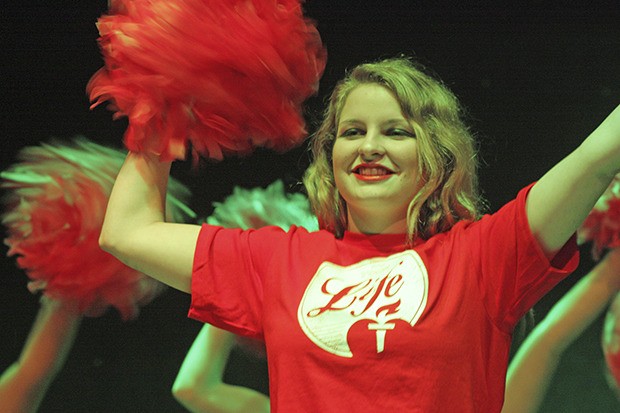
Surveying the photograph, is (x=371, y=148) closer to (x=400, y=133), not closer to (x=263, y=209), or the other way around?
(x=400, y=133)

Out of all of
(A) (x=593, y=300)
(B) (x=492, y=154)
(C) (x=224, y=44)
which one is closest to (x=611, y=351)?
(A) (x=593, y=300)

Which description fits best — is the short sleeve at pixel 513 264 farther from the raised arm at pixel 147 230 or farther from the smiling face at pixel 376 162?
the raised arm at pixel 147 230

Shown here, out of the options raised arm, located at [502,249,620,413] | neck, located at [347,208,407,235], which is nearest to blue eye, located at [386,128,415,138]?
neck, located at [347,208,407,235]

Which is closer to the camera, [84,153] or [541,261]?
[541,261]

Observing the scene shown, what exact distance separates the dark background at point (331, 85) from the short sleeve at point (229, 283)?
0.71m

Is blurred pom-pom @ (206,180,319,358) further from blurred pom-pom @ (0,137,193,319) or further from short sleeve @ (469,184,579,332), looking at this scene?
short sleeve @ (469,184,579,332)

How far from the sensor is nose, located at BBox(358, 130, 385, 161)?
46.1 inches

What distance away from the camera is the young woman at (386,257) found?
1.04m

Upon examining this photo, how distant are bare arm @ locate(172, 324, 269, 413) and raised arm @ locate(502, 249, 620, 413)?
55cm

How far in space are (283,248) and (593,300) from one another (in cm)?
84

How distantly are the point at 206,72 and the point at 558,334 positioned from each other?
1.01 m

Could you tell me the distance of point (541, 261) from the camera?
103 centimetres

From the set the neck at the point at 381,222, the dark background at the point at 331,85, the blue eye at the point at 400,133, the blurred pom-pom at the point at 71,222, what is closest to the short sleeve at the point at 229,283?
the neck at the point at 381,222

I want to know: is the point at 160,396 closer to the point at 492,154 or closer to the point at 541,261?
the point at 492,154
